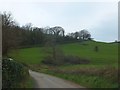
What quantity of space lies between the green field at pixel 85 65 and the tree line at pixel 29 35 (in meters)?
2.45

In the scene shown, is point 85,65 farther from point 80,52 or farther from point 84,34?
point 84,34

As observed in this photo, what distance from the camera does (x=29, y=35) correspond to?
81.7 metres

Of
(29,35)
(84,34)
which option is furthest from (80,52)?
(84,34)

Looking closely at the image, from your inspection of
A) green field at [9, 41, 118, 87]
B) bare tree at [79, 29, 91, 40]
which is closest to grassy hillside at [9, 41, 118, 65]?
green field at [9, 41, 118, 87]

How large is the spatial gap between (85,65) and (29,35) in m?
A: 26.4

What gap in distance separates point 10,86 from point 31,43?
255ft

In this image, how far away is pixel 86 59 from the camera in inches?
3177

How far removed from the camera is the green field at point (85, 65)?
25.5 m

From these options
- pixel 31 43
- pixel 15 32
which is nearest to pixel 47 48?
pixel 31 43

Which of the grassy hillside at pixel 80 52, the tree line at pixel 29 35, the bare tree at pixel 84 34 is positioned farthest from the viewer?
the bare tree at pixel 84 34

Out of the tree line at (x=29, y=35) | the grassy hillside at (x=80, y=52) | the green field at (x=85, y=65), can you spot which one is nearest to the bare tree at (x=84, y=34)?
the tree line at (x=29, y=35)

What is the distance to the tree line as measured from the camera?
46947mm

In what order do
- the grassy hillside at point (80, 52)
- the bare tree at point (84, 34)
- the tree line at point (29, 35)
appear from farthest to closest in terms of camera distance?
the bare tree at point (84, 34) < the grassy hillside at point (80, 52) < the tree line at point (29, 35)

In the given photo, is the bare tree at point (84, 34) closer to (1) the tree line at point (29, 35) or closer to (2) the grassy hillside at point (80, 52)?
(1) the tree line at point (29, 35)
